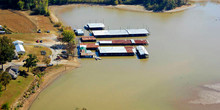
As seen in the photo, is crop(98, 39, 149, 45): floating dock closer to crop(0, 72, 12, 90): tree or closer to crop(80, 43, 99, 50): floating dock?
crop(80, 43, 99, 50): floating dock

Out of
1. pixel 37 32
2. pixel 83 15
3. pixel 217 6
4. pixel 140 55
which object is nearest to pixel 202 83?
pixel 140 55

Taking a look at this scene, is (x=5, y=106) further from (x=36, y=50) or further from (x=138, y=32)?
(x=138, y=32)

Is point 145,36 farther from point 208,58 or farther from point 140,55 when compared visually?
point 208,58

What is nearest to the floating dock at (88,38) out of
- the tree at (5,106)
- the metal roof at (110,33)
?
the metal roof at (110,33)

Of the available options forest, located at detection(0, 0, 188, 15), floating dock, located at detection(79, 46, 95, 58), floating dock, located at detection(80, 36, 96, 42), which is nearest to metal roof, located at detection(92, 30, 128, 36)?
floating dock, located at detection(80, 36, 96, 42)

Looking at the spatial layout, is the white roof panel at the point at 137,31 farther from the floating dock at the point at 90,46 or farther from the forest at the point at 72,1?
the forest at the point at 72,1
